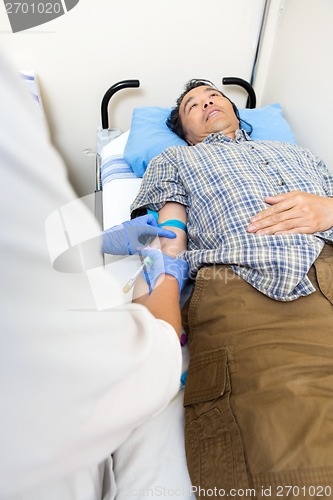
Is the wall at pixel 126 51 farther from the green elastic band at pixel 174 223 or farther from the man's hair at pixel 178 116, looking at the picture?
the green elastic band at pixel 174 223

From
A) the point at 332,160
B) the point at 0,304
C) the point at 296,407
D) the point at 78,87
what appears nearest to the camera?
the point at 0,304

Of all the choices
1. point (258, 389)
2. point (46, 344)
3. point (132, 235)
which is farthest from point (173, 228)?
point (46, 344)

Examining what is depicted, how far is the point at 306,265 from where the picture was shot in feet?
3.01

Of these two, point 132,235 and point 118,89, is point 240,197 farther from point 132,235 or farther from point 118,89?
point 118,89

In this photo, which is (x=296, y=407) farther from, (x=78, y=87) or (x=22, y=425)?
(x=78, y=87)

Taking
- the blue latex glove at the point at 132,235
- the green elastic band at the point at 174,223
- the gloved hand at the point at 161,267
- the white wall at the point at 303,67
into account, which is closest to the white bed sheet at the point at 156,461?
the gloved hand at the point at 161,267

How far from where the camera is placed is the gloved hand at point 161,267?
96 cm

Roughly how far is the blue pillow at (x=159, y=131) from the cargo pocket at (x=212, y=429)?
106cm

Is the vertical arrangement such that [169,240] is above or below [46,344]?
below

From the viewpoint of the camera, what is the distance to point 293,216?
1.01 metres

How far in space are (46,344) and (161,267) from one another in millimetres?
659

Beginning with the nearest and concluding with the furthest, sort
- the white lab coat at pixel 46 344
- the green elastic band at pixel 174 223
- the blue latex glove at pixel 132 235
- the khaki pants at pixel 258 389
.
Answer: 1. the white lab coat at pixel 46 344
2. the khaki pants at pixel 258 389
3. the blue latex glove at pixel 132 235
4. the green elastic band at pixel 174 223

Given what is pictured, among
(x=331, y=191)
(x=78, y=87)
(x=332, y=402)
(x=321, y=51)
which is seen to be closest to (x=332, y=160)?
(x=331, y=191)

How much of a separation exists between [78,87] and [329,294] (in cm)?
170
